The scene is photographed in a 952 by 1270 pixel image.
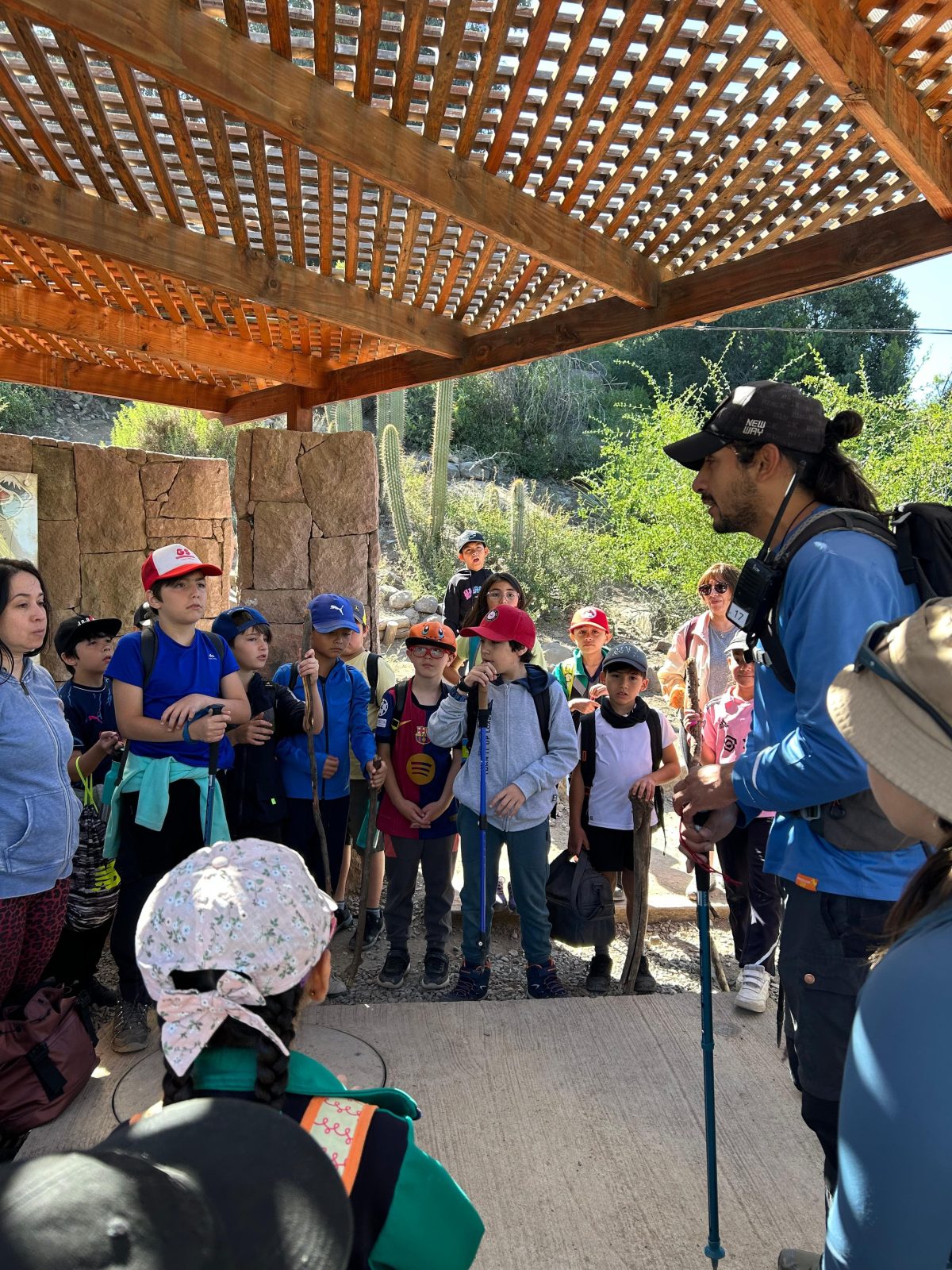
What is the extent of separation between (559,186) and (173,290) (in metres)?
2.26

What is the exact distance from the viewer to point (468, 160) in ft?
10.4

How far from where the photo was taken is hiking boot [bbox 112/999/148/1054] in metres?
3.33

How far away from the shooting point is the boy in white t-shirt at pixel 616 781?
411 centimetres

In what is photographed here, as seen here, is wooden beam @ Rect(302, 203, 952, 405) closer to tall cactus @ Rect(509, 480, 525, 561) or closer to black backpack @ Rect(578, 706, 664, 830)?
black backpack @ Rect(578, 706, 664, 830)

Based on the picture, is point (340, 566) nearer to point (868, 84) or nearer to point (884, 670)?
point (868, 84)

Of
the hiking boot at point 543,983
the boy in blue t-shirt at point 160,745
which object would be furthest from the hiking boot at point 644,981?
the boy in blue t-shirt at point 160,745

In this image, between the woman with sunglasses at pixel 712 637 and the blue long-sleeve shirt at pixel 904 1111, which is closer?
the blue long-sleeve shirt at pixel 904 1111

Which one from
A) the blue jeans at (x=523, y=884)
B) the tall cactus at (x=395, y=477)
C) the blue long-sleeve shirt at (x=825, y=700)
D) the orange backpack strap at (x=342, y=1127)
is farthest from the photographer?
the tall cactus at (x=395, y=477)

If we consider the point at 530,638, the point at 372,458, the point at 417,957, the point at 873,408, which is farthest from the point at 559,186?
the point at 873,408

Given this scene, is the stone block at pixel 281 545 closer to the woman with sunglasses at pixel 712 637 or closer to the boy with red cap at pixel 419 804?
the boy with red cap at pixel 419 804

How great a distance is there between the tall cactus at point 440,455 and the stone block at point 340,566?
8.22 meters

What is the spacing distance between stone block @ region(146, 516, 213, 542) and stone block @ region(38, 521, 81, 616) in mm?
498

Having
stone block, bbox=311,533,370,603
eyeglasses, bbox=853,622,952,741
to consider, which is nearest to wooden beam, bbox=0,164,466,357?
stone block, bbox=311,533,370,603

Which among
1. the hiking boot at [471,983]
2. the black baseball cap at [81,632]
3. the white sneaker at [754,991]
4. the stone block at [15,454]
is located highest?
the stone block at [15,454]
